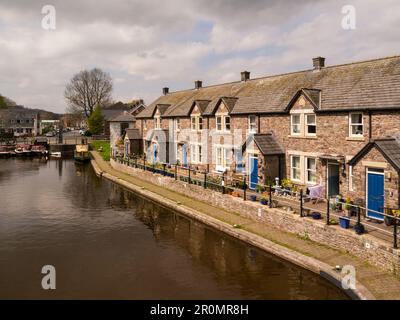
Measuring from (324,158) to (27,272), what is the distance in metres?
15.9

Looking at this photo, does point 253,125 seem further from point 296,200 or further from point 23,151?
point 23,151

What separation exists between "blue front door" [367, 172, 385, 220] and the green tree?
246 ft

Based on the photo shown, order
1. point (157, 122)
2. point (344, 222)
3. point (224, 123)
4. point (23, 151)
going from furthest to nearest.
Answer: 1. point (23, 151)
2. point (157, 122)
3. point (224, 123)
4. point (344, 222)

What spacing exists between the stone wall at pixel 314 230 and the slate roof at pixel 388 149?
3.59 m

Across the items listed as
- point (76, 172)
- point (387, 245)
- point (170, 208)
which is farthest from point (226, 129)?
point (76, 172)

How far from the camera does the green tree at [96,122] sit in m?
84.1

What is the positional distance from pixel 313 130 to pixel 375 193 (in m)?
6.68

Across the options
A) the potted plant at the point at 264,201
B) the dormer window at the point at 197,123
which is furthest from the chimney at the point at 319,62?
the dormer window at the point at 197,123

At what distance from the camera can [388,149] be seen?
1620 cm

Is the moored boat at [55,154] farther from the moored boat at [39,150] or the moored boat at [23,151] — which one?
the moored boat at [23,151]

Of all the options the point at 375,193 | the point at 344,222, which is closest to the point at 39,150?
the point at 375,193

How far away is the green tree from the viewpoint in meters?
84.1
